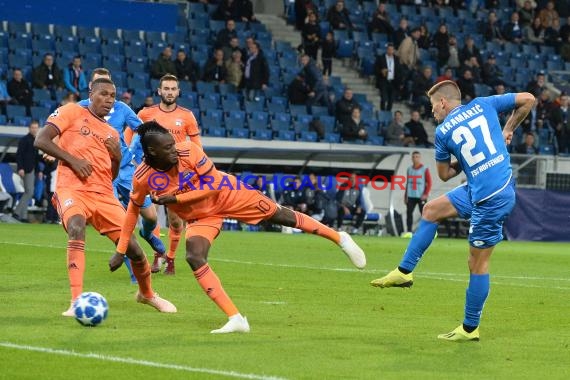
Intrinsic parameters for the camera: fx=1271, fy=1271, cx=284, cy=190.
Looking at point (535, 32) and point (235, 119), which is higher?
point (535, 32)

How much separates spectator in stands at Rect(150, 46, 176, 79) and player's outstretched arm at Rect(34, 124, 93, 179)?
20.6 m

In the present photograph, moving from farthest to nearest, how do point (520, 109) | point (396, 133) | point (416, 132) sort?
point (416, 132) → point (396, 133) → point (520, 109)

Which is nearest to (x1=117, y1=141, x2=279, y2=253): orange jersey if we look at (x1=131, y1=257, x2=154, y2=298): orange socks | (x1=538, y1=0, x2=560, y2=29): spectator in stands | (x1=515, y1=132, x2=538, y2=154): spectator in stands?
(x1=131, y1=257, x2=154, y2=298): orange socks

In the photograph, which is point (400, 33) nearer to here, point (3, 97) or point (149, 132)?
point (3, 97)

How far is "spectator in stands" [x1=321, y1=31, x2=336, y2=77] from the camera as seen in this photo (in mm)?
36938

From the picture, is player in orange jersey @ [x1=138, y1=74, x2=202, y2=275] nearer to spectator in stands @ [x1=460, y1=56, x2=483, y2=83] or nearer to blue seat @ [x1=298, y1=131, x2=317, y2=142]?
blue seat @ [x1=298, y1=131, x2=317, y2=142]

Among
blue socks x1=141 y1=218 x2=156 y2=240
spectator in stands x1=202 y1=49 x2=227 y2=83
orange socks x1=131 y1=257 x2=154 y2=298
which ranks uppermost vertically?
orange socks x1=131 y1=257 x2=154 y2=298

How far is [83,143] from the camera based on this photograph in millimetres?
12078

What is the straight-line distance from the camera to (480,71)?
39031 millimetres

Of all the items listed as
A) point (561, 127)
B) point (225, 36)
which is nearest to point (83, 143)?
point (225, 36)

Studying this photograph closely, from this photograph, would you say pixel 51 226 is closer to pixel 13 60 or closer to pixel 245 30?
pixel 13 60

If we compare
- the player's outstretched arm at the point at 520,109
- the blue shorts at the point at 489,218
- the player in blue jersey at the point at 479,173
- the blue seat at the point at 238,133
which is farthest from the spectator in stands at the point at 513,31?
the blue shorts at the point at 489,218

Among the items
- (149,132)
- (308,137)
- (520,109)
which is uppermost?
(520,109)

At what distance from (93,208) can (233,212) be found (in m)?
1.50
